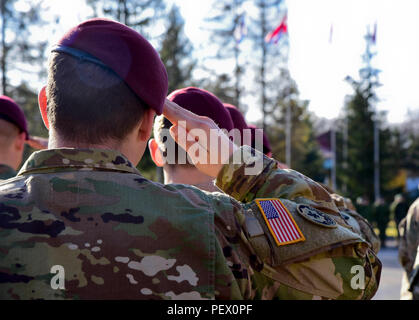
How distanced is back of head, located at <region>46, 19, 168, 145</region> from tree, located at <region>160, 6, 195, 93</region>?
20417mm

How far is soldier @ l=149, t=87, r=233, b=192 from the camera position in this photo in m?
2.32

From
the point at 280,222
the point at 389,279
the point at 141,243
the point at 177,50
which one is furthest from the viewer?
the point at 177,50

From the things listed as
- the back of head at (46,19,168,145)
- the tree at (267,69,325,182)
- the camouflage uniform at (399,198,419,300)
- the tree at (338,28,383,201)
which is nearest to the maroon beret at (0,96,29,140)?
the back of head at (46,19,168,145)

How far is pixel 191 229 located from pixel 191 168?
3.46ft

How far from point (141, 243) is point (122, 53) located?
54 cm

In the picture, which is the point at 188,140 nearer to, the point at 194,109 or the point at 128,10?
the point at 194,109

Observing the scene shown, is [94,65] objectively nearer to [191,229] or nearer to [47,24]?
[191,229]

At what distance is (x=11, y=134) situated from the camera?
372cm

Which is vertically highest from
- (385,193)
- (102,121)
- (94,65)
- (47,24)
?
(47,24)

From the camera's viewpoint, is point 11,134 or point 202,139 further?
point 11,134

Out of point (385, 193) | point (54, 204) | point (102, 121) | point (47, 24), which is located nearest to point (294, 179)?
point (102, 121)

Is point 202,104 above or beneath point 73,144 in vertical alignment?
above

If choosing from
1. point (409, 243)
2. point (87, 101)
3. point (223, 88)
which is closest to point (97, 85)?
point (87, 101)

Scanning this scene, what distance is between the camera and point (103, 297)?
1.23 meters
